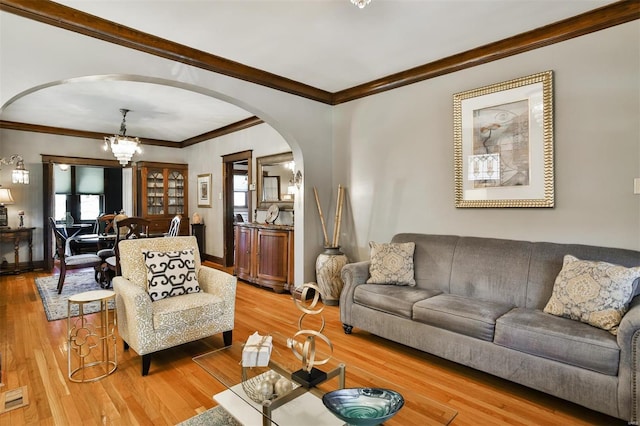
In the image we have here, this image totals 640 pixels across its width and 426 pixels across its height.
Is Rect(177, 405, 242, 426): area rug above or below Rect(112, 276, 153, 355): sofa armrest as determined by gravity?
below

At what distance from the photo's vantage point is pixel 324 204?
470 centimetres

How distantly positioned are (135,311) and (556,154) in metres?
3.58

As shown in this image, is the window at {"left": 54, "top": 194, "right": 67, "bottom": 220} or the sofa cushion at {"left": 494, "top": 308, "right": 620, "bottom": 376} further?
the window at {"left": 54, "top": 194, "right": 67, "bottom": 220}

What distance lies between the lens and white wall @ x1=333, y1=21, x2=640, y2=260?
2.65m

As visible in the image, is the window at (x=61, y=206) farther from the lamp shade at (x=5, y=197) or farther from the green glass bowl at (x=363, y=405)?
the green glass bowl at (x=363, y=405)

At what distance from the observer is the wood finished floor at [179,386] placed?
2.08 m

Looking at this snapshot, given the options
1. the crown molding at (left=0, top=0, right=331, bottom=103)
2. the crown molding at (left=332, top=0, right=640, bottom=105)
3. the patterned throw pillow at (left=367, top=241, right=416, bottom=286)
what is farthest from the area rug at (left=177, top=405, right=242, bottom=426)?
the crown molding at (left=332, top=0, right=640, bottom=105)

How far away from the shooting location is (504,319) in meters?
2.41

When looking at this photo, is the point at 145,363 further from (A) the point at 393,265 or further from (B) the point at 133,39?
(B) the point at 133,39

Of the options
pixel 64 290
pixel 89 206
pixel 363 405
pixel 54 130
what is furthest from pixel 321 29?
pixel 89 206

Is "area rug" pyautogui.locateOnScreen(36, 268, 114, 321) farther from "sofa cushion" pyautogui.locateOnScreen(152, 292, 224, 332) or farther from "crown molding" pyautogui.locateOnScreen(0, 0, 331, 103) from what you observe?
"crown molding" pyautogui.locateOnScreen(0, 0, 331, 103)

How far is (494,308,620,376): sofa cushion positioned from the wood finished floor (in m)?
0.35

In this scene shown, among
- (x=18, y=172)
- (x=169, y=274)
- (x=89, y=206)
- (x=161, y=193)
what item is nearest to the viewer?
(x=169, y=274)

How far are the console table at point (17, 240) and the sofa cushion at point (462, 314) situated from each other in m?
6.74
